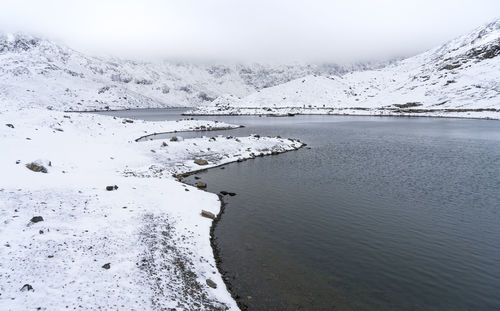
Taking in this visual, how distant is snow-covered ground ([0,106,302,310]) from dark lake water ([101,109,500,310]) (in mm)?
2736

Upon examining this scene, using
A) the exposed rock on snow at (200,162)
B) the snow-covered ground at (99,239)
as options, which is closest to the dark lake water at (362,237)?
the snow-covered ground at (99,239)

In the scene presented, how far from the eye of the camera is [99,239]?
1925 centimetres

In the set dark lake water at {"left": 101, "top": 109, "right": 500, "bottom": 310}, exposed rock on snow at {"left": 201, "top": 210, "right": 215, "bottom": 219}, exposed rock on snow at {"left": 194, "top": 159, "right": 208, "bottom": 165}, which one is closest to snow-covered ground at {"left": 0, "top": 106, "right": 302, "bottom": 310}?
exposed rock on snow at {"left": 201, "top": 210, "right": 215, "bottom": 219}

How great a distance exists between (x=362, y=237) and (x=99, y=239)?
19.3 meters

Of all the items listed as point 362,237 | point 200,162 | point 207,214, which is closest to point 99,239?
point 207,214

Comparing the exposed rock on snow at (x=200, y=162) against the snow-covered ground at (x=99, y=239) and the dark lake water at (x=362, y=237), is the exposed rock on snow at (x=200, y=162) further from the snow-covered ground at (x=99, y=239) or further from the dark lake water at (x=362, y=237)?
the snow-covered ground at (x=99, y=239)

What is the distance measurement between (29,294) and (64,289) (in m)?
1.31

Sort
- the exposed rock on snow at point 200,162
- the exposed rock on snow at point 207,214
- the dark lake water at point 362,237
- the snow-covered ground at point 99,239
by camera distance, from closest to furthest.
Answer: the snow-covered ground at point 99,239, the dark lake water at point 362,237, the exposed rock on snow at point 207,214, the exposed rock on snow at point 200,162

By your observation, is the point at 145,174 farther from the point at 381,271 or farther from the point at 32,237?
the point at 381,271

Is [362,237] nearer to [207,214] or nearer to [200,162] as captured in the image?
[207,214]

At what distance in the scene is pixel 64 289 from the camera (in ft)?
45.5

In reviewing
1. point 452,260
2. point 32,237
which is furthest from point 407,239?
point 32,237

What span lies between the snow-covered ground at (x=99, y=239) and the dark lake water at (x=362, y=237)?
8.98 feet

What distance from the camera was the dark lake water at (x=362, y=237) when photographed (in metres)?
17.1
